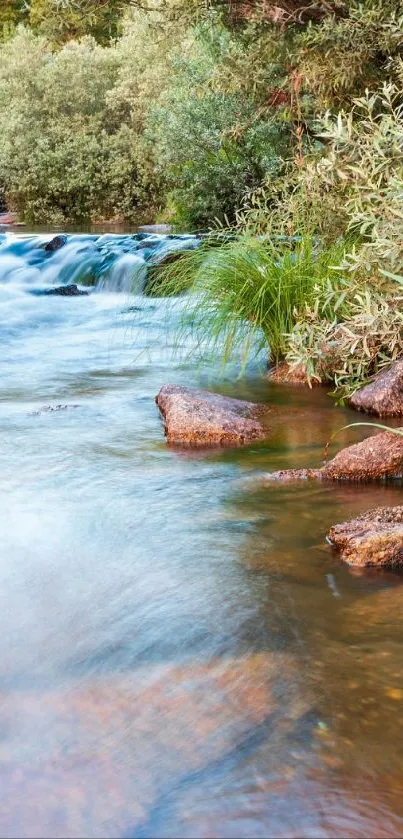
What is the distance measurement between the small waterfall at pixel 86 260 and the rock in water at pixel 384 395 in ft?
22.8

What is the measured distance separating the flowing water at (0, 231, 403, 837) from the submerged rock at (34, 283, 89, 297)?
315 inches

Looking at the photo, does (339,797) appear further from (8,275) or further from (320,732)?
(8,275)

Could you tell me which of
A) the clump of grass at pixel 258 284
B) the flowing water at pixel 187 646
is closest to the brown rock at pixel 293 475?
the flowing water at pixel 187 646

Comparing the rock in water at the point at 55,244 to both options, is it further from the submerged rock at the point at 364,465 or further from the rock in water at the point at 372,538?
the rock in water at the point at 372,538

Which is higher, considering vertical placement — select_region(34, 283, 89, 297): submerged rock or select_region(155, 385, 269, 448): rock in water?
select_region(34, 283, 89, 297): submerged rock

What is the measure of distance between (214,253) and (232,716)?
17.5ft

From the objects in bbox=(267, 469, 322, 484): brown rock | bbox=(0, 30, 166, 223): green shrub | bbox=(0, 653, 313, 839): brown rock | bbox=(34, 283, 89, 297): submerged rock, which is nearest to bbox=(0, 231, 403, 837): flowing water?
bbox=(0, 653, 313, 839): brown rock

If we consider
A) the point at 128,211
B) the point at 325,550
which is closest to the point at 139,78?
the point at 128,211

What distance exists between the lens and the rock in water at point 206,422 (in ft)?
19.1

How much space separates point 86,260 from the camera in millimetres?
15984

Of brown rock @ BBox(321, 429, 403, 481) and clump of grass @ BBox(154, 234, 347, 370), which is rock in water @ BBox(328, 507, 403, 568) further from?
clump of grass @ BBox(154, 234, 347, 370)

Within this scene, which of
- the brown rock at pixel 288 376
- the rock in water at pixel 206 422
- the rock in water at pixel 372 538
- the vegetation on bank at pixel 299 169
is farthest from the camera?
the brown rock at pixel 288 376

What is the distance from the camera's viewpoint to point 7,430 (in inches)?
246

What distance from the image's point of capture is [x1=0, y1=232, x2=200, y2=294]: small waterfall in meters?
14.5
